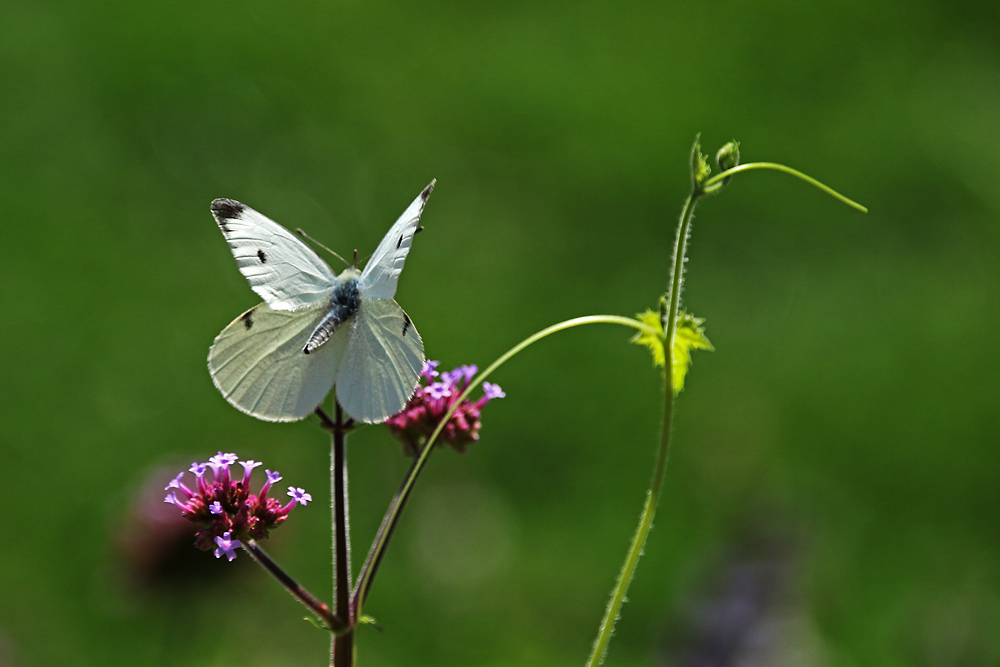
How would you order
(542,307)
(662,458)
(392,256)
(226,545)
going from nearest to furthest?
(662,458) → (226,545) → (392,256) → (542,307)

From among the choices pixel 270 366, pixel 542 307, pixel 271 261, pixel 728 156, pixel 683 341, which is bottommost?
pixel 270 366

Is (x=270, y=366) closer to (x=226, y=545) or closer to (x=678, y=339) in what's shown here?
(x=226, y=545)

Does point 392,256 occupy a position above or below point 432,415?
above

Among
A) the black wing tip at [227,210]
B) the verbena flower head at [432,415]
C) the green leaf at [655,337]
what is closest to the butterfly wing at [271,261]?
the black wing tip at [227,210]

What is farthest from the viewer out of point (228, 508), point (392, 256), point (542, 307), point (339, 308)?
point (542, 307)

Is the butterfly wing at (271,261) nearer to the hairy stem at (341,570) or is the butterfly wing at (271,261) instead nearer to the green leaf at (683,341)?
the hairy stem at (341,570)

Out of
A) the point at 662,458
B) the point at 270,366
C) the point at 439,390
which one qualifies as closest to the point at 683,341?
the point at 662,458

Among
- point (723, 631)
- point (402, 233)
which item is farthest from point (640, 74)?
point (402, 233)
